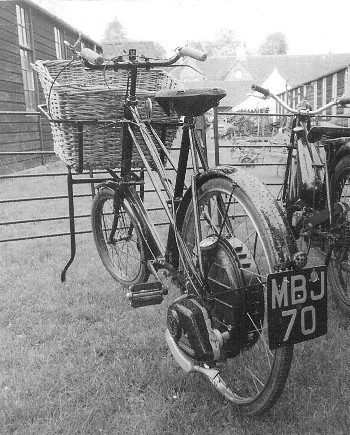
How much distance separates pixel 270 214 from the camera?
1.89 m

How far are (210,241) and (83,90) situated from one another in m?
1.48

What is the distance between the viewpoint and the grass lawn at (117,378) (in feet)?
6.99

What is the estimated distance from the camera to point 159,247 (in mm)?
2787

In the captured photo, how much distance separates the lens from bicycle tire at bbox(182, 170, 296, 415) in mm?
1884

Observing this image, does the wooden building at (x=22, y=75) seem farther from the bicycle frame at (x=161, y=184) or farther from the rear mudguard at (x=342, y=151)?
the rear mudguard at (x=342, y=151)

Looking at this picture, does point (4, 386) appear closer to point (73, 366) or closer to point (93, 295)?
point (73, 366)

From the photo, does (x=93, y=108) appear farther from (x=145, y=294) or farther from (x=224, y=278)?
(x=224, y=278)

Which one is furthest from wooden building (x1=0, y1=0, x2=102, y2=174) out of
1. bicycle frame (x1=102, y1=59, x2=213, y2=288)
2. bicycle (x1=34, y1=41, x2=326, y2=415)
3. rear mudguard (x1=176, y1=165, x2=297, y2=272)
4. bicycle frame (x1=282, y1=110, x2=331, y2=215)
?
rear mudguard (x1=176, y1=165, x2=297, y2=272)

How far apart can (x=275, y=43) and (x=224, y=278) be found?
87.5 metres

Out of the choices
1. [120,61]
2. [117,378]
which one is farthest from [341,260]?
[120,61]

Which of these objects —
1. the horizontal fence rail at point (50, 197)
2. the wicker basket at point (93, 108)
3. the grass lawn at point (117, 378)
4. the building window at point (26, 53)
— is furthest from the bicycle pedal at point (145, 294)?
the building window at point (26, 53)

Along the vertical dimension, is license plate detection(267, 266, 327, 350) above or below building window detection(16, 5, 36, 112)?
below

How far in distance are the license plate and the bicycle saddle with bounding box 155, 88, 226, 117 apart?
94cm

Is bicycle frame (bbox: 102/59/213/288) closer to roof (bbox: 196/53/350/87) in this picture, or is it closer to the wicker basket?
the wicker basket
